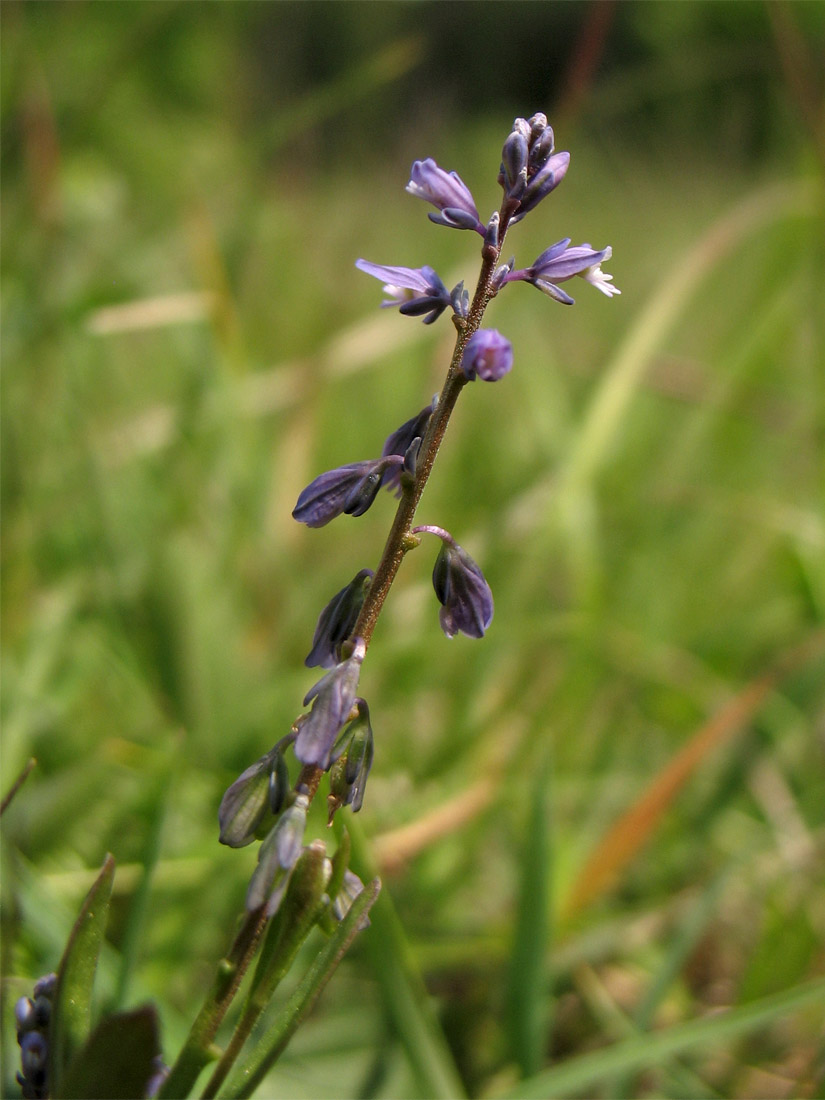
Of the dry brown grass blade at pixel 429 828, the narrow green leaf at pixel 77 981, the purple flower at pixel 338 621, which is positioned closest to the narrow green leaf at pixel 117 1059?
the narrow green leaf at pixel 77 981

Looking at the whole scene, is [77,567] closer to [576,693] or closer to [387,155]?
[576,693]

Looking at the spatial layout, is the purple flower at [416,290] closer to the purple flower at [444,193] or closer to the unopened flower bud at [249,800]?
the purple flower at [444,193]

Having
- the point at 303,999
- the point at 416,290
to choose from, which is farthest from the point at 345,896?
the point at 416,290

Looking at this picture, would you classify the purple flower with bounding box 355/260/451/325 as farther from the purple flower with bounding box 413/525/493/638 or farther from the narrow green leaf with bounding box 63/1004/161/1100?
the narrow green leaf with bounding box 63/1004/161/1100

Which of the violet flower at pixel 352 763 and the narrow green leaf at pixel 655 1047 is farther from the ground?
the violet flower at pixel 352 763

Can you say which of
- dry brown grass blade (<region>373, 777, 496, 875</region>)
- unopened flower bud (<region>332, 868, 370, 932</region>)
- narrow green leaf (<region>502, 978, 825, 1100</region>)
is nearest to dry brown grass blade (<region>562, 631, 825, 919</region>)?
dry brown grass blade (<region>373, 777, 496, 875</region>)

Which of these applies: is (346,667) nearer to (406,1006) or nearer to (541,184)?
(541,184)

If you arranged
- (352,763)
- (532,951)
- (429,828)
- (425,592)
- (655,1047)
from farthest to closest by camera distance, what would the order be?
1. (425,592)
2. (429,828)
3. (532,951)
4. (655,1047)
5. (352,763)
